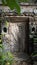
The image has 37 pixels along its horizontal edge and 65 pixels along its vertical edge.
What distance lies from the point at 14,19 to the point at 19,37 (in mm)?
364

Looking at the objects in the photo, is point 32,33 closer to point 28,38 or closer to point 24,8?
point 28,38

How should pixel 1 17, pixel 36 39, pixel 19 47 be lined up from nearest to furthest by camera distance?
pixel 1 17 < pixel 36 39 < pixel 19 47

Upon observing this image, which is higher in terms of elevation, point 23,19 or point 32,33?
point 23,19

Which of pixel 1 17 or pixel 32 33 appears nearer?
pixel 1 17

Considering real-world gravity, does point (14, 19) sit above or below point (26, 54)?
above

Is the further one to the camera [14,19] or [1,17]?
[14,19]

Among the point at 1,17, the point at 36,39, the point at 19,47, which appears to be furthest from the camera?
the point at 19,47

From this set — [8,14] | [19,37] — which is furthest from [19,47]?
[8,14]

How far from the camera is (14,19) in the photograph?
377cm

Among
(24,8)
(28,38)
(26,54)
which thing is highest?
(24,8)

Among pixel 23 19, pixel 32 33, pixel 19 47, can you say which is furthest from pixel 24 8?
pixel 19 47

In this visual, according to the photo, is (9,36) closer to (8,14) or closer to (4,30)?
(4,30)

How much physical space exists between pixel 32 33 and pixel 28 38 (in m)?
0.15

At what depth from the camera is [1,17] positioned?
3.37m
